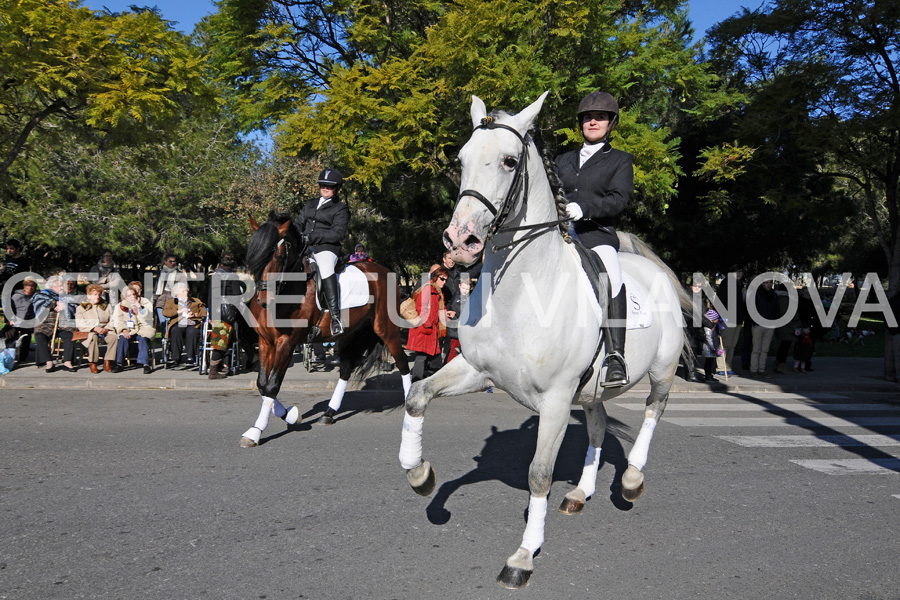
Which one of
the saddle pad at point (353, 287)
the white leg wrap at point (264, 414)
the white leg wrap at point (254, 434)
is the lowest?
the white leg wrap at point (254, 434)

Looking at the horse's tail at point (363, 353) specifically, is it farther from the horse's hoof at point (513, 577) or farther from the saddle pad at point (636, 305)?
the horse's hoof at point (513, 577)

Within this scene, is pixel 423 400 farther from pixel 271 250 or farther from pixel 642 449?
pixel 271 250

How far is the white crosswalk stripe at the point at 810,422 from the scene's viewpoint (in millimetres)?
7273

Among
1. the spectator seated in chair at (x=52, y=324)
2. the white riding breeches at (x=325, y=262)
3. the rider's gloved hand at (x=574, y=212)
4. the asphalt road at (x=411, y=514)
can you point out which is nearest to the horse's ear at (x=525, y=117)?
the rider's gloved hand at (x=574, y=212)

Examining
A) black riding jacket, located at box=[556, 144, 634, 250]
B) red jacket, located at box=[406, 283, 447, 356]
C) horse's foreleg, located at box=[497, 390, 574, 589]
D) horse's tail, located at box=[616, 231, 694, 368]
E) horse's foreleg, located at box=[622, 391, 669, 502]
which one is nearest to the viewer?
horse's foreleg, located at box=[497, 390, 574, 589]

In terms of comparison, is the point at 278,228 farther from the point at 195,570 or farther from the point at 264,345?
the point at 195,570

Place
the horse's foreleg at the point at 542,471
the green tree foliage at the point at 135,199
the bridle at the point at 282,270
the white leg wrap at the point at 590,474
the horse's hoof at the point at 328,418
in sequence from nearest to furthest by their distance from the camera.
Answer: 1. the horse's foreleg at the point at 542,471
2. the white leg wrap at the point at 590,474
3. the bridle at the point at 282,270
4. the horse's hoof at the point at 328,418
5. the green tree foliage at the point at 135,199

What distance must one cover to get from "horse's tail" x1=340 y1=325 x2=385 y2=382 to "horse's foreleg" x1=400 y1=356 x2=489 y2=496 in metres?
5.05

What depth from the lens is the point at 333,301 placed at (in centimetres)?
851

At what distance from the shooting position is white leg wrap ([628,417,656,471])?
17.5 ft

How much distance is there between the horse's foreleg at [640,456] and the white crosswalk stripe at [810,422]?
7.61ft

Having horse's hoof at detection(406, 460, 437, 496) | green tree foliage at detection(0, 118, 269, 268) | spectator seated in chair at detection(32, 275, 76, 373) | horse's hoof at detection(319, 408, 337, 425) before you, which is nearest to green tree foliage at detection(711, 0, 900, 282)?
horse's hoof at detection(319, 408, 337, 425)

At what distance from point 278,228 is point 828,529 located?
19.1 ft

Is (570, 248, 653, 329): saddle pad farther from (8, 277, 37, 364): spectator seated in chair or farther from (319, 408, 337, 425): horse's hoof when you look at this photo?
(8, 277, 37, 364): spectator seated in chair
